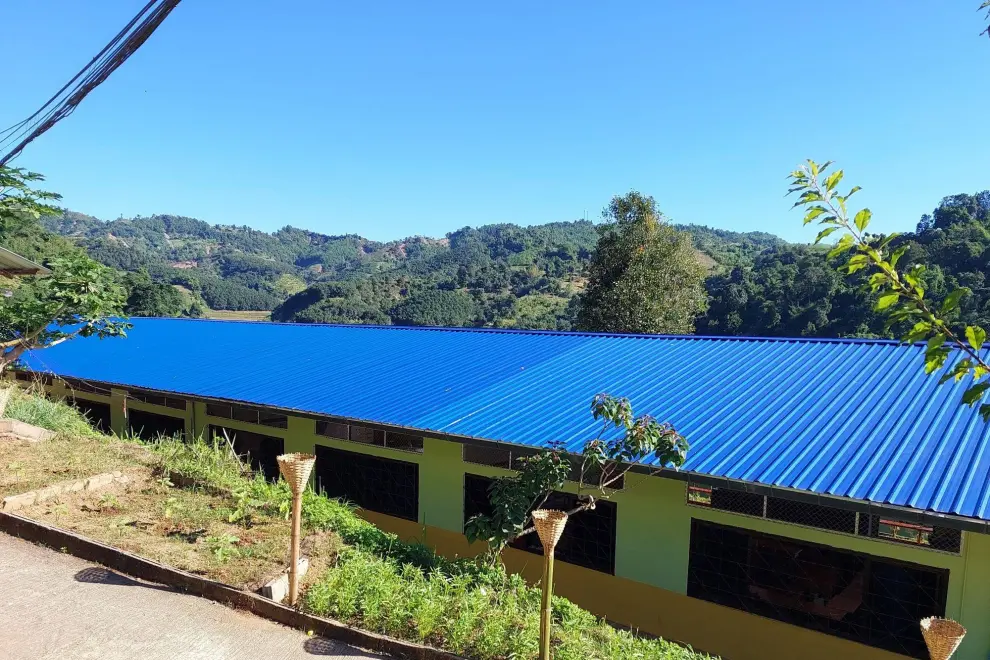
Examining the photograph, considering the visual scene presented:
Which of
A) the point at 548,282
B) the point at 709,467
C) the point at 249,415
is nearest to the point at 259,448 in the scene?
the point at 249,415

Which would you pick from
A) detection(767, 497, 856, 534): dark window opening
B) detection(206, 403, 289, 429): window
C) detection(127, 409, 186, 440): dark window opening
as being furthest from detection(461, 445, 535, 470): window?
detection(127, 409, 186, 440): dark window opening

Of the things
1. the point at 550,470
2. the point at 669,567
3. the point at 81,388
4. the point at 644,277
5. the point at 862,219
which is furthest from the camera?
the point at 644,277

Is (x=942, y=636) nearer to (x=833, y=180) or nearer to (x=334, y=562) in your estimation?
(x=833, y=180)

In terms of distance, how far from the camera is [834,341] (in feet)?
34.7

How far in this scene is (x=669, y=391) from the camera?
9.25m

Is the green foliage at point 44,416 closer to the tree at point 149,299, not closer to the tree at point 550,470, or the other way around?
the tree at point 550,470

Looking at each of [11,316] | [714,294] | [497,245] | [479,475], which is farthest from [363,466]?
[497,245]

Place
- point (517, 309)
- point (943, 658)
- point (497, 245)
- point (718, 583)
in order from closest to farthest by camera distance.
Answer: point (943, 658) → point (718, 583) → point (517, 309) → point (497, 245)

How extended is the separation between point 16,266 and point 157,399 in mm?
4036

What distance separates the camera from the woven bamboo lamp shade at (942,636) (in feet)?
11.9

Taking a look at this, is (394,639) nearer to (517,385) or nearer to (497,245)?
(517,385)

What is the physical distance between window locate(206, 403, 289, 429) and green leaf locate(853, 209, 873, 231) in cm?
997

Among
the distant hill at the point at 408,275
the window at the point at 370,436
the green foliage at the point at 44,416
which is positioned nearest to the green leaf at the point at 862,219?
the window at the point at 370,436

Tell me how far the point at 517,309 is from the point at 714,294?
23801mm
